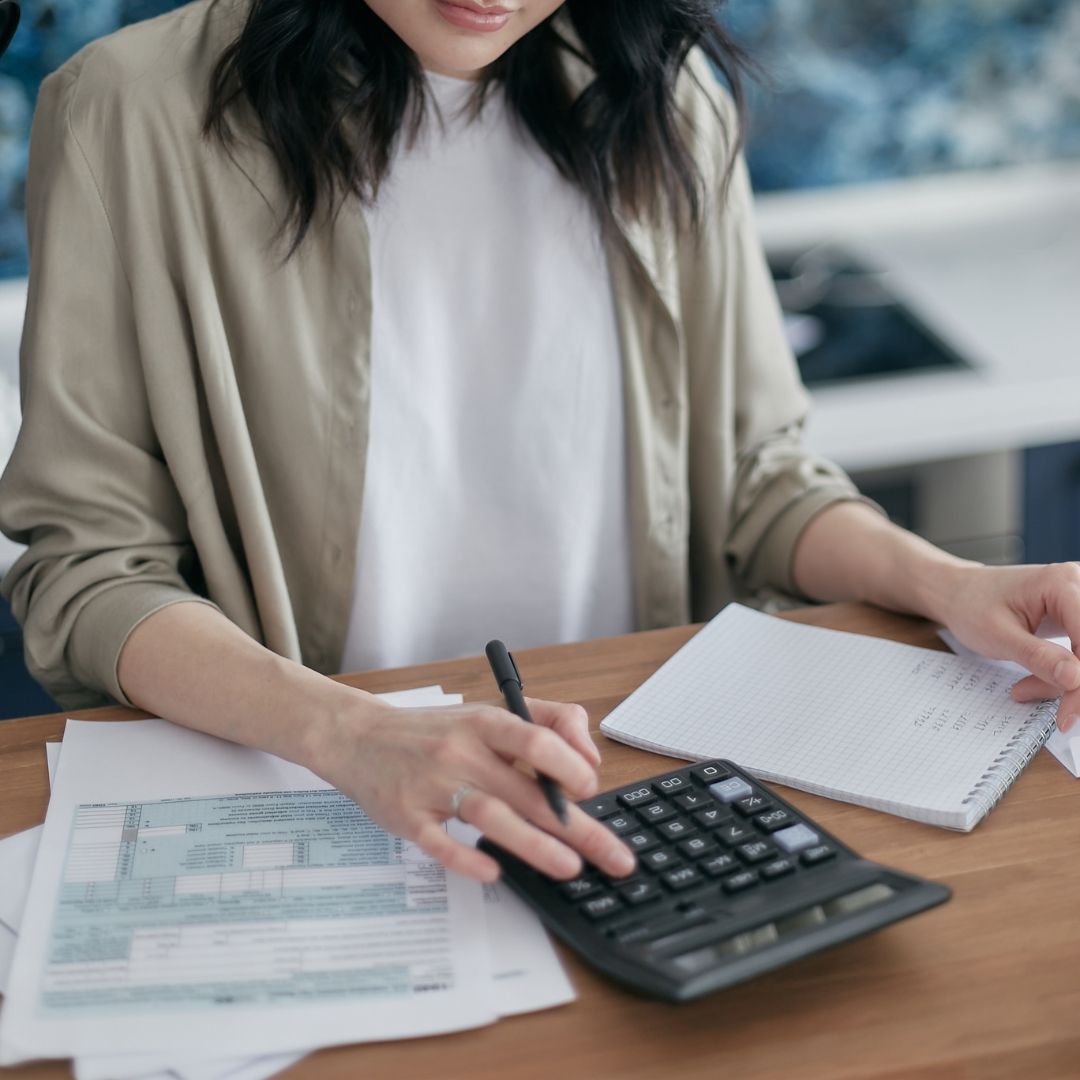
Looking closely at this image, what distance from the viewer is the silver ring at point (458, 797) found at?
0.75 m

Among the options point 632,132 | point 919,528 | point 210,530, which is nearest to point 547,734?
point 210,530

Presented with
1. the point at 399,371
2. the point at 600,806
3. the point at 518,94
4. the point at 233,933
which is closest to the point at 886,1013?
the point at 600,806

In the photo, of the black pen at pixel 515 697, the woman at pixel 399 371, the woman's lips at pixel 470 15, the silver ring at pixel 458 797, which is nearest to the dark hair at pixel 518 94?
the woman at pixel 399 371

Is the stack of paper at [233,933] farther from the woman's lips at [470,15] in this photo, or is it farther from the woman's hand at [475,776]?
the woman's lips at [470,15]

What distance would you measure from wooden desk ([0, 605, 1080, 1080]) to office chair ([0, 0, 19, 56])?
0.64m

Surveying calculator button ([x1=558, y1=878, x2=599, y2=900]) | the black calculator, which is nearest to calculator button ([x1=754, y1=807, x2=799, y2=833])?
the black calculator

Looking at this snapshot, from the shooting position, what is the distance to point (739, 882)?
2.36 feet

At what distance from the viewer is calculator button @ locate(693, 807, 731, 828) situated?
77 centimetres

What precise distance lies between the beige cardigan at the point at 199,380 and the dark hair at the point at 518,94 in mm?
27

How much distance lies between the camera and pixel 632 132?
1.22 metres

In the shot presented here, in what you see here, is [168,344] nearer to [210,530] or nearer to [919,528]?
[210,530]

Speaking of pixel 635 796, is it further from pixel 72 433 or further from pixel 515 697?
pixel 72 433

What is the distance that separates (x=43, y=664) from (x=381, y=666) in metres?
0.31

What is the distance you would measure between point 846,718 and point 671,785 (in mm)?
Result: 162
